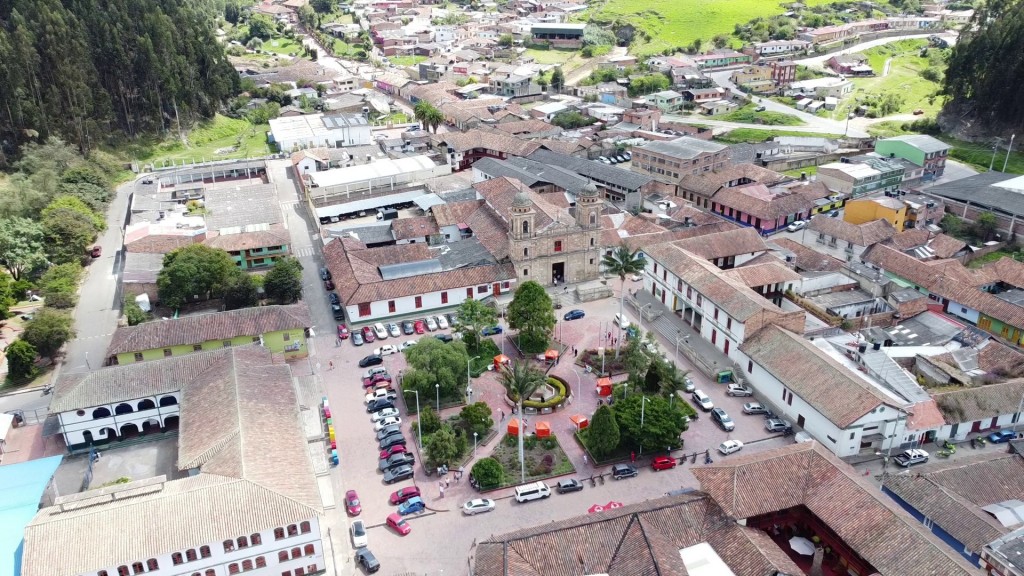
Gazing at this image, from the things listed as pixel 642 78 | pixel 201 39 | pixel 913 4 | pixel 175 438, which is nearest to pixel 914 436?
pixel 175 438

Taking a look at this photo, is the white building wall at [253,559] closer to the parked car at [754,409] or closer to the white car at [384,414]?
the white car at [384,414]

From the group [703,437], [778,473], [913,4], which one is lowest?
[703,437]

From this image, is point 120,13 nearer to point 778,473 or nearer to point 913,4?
point 778,473

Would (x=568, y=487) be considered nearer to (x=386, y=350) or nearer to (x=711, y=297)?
(x=386, y=350)

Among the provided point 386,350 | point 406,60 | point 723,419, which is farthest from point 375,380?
point 406,60

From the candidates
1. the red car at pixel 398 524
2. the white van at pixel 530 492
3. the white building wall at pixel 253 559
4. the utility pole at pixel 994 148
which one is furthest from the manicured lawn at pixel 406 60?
the white building wall at pixel 253 559

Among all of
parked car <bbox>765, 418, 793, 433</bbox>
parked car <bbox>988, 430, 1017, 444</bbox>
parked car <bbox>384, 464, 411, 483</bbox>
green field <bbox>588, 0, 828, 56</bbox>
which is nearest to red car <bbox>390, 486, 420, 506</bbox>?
parked car <bbox>384, 464, 411, 483</bbox>
